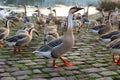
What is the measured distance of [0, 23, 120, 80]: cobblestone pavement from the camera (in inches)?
305

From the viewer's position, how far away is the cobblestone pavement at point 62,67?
7.75 m

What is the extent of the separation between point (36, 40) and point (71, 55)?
11.2 feet

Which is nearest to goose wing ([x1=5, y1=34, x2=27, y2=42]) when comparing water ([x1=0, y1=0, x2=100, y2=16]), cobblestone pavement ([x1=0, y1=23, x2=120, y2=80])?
cobblestone pavement ([x1=0, y1=23, x2=120, y2=80])

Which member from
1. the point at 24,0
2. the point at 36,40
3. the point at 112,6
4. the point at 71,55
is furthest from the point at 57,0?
the point at 71,55

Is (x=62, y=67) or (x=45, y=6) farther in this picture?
(x=45, y=6)

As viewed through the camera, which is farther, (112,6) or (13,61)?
(112,6)

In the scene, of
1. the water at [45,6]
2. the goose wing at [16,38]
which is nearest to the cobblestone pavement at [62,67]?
the goose wing at [16,38]

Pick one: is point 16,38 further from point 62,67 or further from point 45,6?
point 45,6

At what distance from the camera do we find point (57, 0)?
4428cm

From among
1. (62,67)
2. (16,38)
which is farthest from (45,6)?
(62,67)

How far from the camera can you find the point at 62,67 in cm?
870

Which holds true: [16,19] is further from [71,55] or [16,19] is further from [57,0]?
[57,0]

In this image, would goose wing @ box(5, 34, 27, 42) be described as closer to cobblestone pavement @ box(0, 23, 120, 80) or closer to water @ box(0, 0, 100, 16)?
cobblestone pavement @ box(0, 23, 120, 80)

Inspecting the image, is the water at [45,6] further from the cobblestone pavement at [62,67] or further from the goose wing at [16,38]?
the cobblestone pavement at [62,67]
